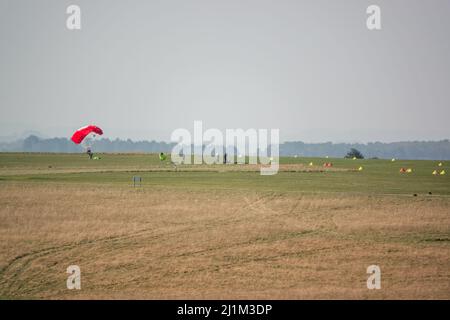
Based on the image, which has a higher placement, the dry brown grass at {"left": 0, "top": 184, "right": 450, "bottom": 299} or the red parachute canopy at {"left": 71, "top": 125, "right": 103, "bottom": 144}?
the red parachute canopy at {"left": 71, "top": 125, "right": 103, "bottom": 144}

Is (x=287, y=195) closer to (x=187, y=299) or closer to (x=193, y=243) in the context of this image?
(x=193, y=243)

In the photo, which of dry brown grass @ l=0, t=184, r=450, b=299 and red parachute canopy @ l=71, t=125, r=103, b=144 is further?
red parachute canopy @ l=71, t=125, r=103, b=144

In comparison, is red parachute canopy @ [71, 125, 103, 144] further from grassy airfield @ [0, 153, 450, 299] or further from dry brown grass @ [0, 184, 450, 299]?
dry brown grass @ [0, 184, 450, 299]

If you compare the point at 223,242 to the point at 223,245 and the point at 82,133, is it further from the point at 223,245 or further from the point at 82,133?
the point at 82,133

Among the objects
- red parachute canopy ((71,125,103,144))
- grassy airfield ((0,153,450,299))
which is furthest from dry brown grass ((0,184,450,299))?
red parachute canopy ((71,125,103,144))

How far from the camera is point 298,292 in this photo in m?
24.5

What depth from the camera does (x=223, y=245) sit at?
33.1 metres

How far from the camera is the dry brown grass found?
995 inches

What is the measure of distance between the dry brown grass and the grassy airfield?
7 cm

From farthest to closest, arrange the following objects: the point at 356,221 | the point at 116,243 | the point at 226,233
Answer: the point at 356,221
the point at 226,233
the point at 116,243

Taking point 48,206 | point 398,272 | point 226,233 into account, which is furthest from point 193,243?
point 48,206

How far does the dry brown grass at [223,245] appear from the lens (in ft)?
82.9
